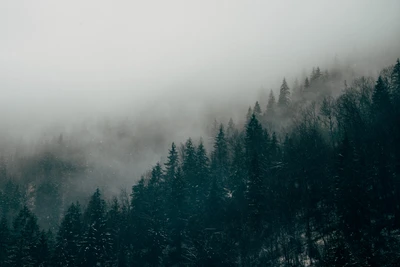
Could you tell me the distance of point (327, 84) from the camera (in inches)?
5354

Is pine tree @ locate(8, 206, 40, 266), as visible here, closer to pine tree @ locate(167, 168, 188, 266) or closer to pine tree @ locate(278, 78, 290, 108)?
pine tree @ locate(167, 168, 188, 266)

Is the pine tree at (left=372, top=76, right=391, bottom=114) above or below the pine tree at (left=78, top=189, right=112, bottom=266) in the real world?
above

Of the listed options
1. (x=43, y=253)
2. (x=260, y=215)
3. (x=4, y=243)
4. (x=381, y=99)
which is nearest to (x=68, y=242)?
(x=43, y=253)

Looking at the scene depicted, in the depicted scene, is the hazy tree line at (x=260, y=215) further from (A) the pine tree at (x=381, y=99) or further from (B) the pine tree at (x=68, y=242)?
(B) the pine tree at (x=68, y=242)

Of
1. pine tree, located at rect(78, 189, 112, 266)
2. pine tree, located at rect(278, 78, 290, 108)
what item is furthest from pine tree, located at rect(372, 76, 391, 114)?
pine tree, located at rect(78, 189, 112, 266)

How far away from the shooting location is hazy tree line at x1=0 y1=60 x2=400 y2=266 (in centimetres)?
5831

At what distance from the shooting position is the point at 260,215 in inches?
2734

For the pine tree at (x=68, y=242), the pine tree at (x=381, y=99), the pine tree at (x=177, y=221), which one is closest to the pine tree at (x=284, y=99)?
the pine tree at (x=381, y=99)

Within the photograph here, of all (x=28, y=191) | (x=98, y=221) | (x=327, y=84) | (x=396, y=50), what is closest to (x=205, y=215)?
(x=98, y=221)

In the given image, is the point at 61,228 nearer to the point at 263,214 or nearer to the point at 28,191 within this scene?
the point at 263,214

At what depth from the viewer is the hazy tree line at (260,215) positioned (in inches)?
2296

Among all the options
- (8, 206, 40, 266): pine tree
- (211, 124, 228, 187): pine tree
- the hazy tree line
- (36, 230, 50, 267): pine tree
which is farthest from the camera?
(211, 124, 228, 187): pine tree

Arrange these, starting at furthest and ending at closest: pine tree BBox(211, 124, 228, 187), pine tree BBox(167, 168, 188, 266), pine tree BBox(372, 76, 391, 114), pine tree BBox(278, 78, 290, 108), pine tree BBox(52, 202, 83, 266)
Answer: pine tree BBox(278, 78, 290, 108), pine tree BBox(211, 124, 228, 187), pine tree BBox(372, 76, 391, 114), pine tree BBox(167, 168, 188, 266), pine tree BBox(52, 202, 83, 266)

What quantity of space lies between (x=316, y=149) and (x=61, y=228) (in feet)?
181
